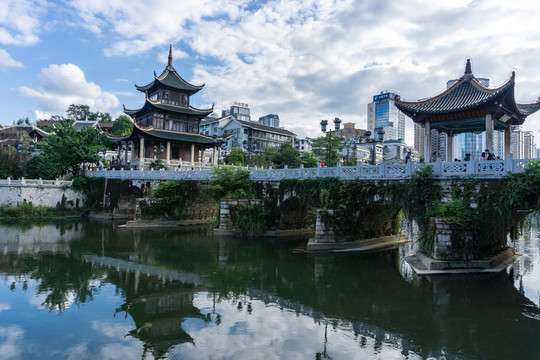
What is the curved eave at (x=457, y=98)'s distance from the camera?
15.2 metres

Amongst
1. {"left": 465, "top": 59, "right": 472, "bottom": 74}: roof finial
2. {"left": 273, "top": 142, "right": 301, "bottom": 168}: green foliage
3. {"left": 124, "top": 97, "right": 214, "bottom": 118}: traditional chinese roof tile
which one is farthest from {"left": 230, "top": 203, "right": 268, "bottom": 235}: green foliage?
{"left": 273, "top": 142, "right": 301, "bottom": 168}: green foliage

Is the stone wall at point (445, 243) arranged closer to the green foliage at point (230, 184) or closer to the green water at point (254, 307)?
the green water at point (254, 307)

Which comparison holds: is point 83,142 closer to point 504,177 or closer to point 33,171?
point 33,171

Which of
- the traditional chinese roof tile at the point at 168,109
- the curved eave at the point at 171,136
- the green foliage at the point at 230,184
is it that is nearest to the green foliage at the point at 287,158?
the curved eave at the point at 171,136

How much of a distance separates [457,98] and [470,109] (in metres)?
1.61

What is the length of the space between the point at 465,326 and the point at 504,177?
627 cm

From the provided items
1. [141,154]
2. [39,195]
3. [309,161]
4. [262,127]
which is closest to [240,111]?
[262,127]

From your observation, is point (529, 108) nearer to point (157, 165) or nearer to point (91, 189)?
point (157, 165)

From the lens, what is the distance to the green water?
8.38 m

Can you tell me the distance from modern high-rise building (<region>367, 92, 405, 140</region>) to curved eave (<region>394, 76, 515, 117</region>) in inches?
3903

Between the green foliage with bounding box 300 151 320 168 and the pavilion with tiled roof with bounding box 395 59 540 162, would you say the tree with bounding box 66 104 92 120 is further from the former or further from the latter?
the pavilion with tiled roof with bounding box 395 59 540 162

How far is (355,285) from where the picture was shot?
13.6 metres

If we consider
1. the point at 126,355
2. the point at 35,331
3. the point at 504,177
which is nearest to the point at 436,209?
the point at 504,177

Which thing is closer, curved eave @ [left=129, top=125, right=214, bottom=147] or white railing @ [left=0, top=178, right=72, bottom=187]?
white railing @ [left=0, top=178, right=72, bottom=187]
